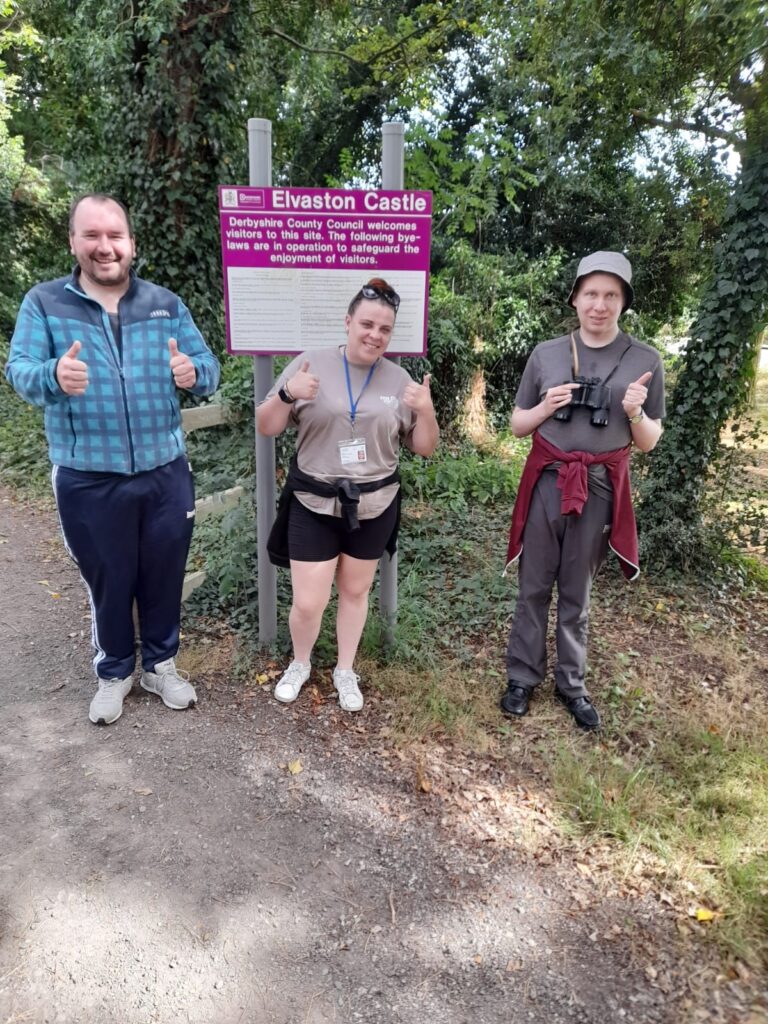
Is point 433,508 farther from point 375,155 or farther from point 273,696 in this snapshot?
point 375,155

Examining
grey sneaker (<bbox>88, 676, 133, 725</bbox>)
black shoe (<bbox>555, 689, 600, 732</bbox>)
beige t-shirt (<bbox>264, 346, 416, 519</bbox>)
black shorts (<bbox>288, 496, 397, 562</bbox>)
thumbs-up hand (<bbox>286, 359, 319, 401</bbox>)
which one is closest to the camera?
thumbs-up hand (<bbox>286, 359, 319, 401</bbox>)

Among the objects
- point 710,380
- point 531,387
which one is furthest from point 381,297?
point 710,380

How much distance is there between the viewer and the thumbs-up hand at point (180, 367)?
8.90 feet

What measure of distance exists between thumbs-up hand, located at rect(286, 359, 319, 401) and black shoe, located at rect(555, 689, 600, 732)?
1.97 meters

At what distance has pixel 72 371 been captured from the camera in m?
2.43

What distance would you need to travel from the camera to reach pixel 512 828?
2.64 m

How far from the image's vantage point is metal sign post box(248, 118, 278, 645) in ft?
10.0

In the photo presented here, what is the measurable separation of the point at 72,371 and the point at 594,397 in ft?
6.82

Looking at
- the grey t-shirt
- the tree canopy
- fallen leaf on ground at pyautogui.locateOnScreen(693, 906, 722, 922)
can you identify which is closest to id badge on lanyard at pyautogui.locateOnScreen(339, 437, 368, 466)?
the grey t-shirt

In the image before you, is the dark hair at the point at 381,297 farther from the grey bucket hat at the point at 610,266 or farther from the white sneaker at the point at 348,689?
the white sneaker at the point at 348,689

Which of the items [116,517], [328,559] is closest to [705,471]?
[328,559]

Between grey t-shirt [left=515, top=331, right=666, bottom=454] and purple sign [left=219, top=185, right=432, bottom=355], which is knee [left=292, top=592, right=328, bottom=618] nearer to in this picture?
purple sign [left=219, top=185, right=432, bottom=355]

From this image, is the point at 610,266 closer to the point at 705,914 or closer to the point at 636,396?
the point at 636,396

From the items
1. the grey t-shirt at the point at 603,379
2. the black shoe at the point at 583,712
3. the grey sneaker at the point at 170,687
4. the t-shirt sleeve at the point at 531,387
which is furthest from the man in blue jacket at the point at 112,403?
the black shoe at the point at 583,712
